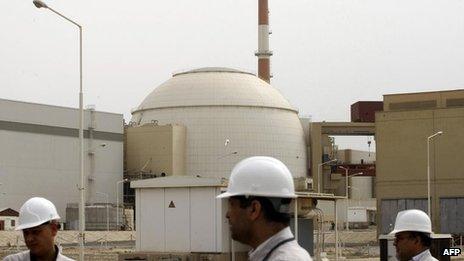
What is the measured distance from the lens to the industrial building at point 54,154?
289 ft

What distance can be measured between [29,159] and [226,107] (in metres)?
25.4

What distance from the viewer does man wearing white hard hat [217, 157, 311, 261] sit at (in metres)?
4.25

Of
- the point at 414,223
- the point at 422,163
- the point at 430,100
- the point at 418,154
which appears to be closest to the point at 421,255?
the point at 414,223

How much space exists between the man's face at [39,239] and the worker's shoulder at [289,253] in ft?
9.17

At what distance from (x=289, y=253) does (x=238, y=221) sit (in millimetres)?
289

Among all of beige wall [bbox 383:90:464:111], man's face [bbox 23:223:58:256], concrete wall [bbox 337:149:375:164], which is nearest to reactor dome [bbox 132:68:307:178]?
concrete wall [bbox 337:149:375:164]

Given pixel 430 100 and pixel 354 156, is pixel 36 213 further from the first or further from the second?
pixel 354 156

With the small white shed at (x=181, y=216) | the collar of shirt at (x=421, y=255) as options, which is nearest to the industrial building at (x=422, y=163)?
the small white shed at (x=181, y=216)

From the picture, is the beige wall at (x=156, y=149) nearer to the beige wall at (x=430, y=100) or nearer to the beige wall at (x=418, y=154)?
the beige wall at (x=430, y=100)

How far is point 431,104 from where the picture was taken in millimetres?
82188

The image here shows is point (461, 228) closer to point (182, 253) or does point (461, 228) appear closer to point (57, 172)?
point (57, 172)

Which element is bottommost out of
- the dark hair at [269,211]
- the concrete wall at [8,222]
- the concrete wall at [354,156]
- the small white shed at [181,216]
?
the concrete wall at [8,222]

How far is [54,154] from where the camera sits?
92.2m

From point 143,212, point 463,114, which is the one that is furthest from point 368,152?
point 143,212
